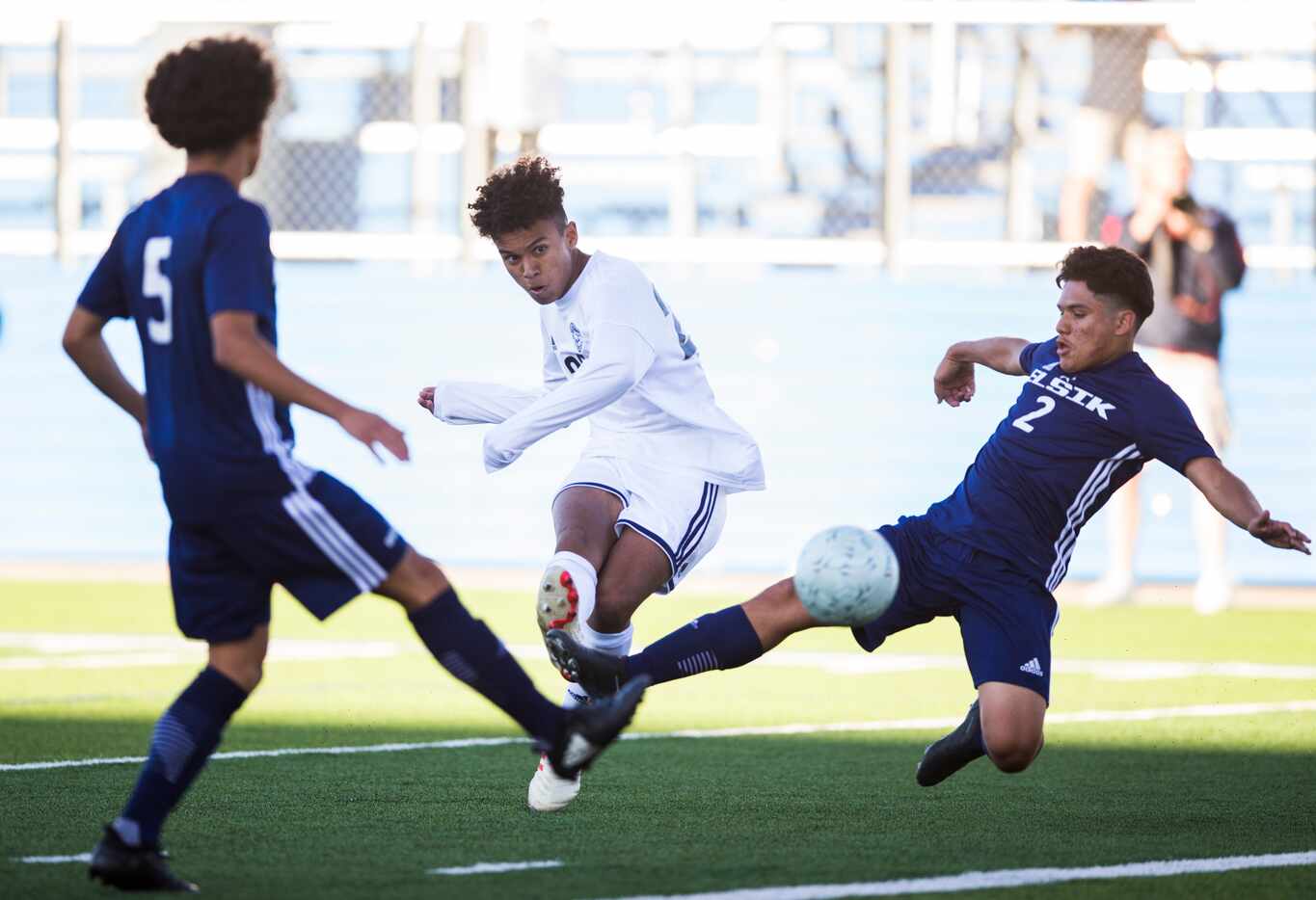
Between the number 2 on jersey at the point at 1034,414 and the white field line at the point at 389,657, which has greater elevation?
the number 2 on jersey at the point at 1034,414

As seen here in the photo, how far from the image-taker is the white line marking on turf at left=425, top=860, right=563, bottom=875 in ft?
15.9

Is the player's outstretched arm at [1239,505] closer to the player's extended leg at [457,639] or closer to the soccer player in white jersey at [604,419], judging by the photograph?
the soccer player in white jersey at [604,419]

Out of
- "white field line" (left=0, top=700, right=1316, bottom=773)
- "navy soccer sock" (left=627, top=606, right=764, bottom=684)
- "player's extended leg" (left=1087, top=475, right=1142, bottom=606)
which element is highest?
"navy soccer sock" (left=627, top=606, right=764, bottom=684)

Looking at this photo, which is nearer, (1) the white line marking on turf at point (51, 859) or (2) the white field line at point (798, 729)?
(1) the white line marking on turf at point (51, 859)

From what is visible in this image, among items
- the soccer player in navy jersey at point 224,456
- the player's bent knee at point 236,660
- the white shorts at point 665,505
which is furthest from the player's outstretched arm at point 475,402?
the player's bent knee at point 236,660

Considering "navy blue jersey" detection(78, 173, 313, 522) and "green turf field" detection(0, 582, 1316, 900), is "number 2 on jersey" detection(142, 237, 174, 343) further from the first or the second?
"green turf field" detection(0, 582, 1316, 900)

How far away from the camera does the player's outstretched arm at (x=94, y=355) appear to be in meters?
4.96

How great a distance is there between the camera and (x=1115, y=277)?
6.10 meters

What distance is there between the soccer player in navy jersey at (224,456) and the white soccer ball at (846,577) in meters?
1.20

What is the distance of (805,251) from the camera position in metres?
13.5

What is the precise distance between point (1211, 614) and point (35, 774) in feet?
24.6

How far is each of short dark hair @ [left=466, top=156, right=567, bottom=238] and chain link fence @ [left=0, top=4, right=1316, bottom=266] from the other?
7.23 m

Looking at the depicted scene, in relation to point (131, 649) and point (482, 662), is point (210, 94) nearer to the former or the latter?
point (482, 662)

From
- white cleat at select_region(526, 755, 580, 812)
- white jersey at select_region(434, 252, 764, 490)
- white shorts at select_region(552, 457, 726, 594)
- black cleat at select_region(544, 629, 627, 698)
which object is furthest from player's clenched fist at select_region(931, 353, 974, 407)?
white cleat at select_region(526, 755, 580, 812)
